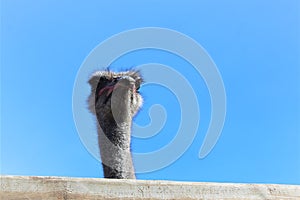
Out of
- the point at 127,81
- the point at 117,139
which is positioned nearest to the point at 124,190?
the point at 127,81

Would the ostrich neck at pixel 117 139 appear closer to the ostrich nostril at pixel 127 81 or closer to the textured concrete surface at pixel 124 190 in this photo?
the ostrich nostril at pixel 127 81

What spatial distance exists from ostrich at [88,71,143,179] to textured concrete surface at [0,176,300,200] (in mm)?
1487

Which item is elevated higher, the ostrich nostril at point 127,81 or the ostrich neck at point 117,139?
the ostrich nostril at point 127,81

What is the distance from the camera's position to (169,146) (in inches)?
112

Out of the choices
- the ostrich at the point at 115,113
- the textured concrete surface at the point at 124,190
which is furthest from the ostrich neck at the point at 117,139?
the textured concrete surface at the point at 124,190

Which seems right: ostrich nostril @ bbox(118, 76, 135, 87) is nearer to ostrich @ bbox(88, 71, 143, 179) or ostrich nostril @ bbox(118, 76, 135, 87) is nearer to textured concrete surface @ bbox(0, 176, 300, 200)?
ostrich @ bbox(88, 71, 143, 179)

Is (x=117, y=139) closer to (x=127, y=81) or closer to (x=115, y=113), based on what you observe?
(x=115, y=113)

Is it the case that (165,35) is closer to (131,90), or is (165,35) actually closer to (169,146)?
(131,90)

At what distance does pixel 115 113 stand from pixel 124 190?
5.95 ft

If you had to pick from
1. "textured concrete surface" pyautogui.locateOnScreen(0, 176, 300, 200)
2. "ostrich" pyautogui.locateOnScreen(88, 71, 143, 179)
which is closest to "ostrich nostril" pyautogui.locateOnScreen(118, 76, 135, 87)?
"ostrich" pyautogui.locateOnScreen(88, 71, 143, 179)

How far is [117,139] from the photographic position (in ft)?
11.6

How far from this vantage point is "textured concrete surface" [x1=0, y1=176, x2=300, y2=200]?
5.71 feet

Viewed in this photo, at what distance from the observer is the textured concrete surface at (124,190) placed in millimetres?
1740

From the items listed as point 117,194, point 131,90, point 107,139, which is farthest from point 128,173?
point 117,194
